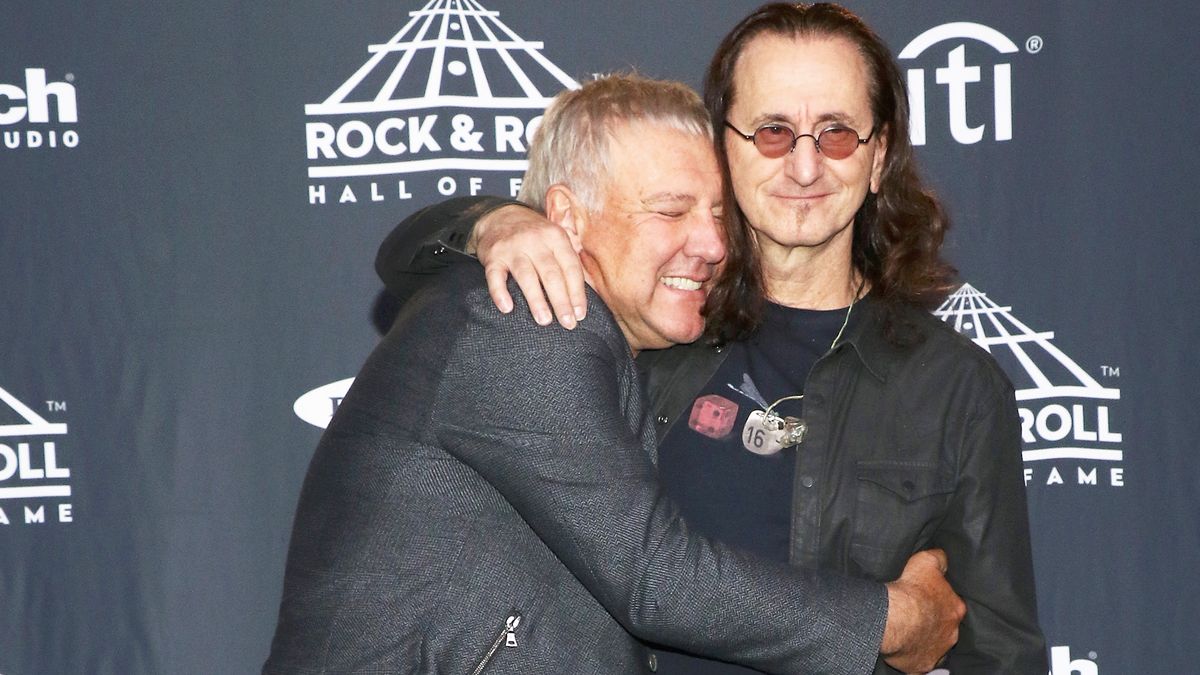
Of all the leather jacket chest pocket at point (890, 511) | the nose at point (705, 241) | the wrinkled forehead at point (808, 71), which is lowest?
the leather jacket chest pocket at point (890, 511)

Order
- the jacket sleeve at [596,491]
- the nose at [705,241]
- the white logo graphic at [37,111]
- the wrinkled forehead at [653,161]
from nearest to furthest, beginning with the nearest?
1. the jacket sleeve at [596,491]
2. the wrinkled forehead at [653,161]
3. the nose at [705,241]
4. the white logo graphic at [37,111]

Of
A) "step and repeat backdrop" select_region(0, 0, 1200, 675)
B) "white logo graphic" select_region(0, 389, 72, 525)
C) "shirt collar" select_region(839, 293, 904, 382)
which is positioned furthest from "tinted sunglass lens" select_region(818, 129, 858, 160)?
"white logo graphic" select_region(0, 389, 72, 525)

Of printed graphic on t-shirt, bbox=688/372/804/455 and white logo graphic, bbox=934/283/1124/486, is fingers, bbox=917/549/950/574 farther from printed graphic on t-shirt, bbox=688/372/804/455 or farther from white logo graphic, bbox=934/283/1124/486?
white logo graphic, bbox=934/283/1124/486

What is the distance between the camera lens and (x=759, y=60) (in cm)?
213

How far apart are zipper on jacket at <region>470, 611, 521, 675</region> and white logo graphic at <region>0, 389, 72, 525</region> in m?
1.94

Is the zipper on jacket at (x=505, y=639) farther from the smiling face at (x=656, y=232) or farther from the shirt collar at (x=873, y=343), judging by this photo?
the shirt collar at (x=873, y=343)

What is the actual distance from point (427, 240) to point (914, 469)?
2.82ft

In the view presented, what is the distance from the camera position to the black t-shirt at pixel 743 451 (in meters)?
2.07

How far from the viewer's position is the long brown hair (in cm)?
213

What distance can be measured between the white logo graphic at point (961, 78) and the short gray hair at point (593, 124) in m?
1.28

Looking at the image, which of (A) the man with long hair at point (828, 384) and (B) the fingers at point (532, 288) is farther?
(A) the man with long hair at point (828, 384)

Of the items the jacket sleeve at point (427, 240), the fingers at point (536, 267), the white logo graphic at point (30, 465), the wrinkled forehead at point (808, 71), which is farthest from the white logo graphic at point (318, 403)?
the wrinkled forehead at point (808, 71)

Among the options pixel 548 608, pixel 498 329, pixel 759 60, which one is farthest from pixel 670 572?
pixel 759 60

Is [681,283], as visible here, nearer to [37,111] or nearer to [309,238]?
[309,238]
